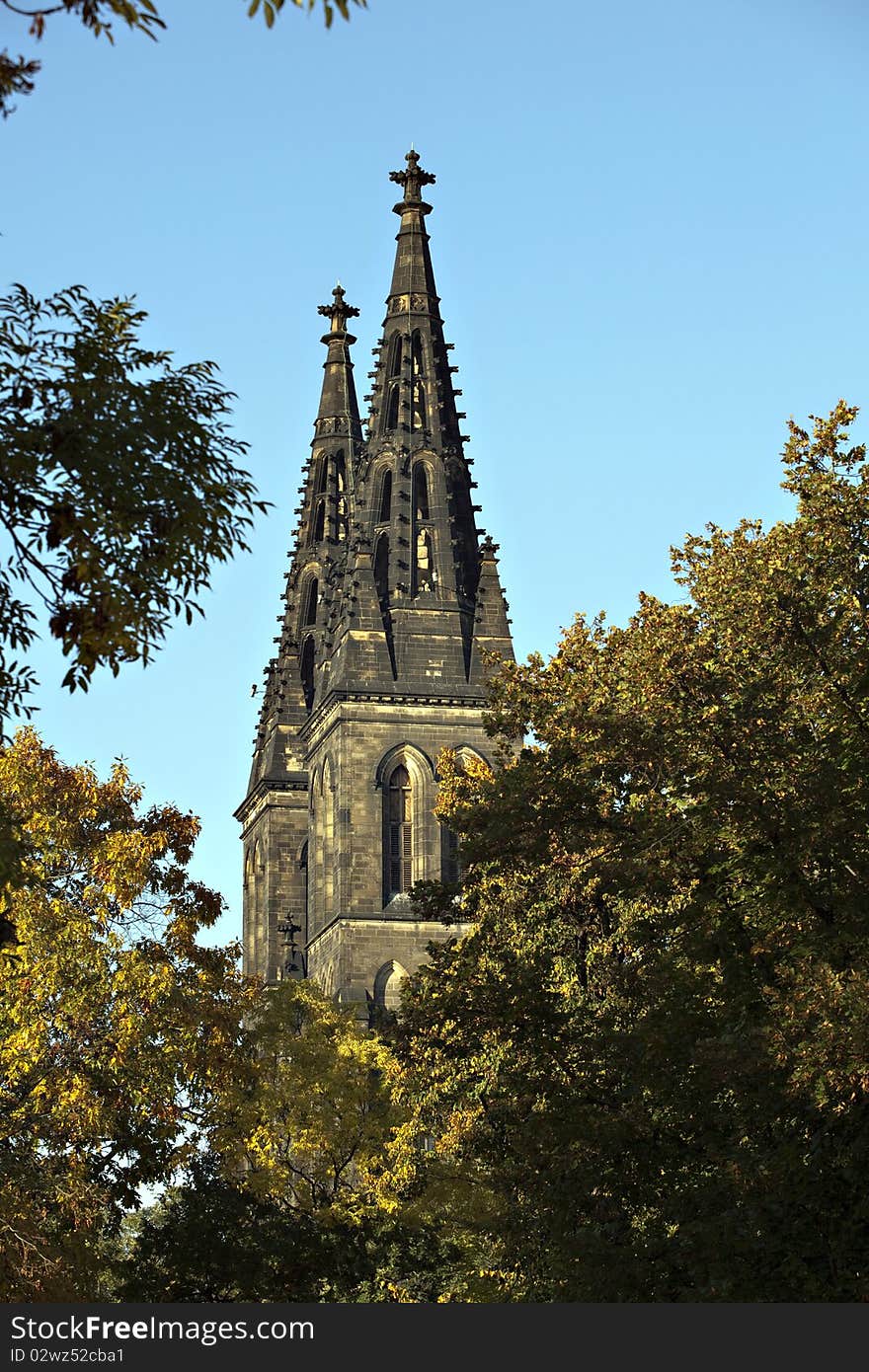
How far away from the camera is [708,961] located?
1201 inches

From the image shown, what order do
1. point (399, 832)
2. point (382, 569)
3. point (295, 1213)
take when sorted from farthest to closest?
1. point (382, 569)
2. point (399, 832)
3. point (295, 1213)

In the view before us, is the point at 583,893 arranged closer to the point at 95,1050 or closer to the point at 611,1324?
the point at 95,1050

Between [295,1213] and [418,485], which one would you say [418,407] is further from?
[295,1213]

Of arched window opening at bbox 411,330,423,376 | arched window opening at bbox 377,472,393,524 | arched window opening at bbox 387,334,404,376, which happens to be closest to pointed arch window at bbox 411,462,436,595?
arched window opening at bbox 377,472,393,524

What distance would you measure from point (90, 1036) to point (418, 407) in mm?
57178

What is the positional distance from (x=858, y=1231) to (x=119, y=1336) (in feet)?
32.9

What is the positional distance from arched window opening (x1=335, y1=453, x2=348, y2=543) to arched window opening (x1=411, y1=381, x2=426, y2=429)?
8950mm

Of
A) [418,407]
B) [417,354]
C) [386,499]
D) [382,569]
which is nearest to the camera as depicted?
[382,569]

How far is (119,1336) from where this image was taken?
21562 mm

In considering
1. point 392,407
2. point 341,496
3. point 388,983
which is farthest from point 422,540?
point 388,983

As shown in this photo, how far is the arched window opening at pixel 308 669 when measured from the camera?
3943 inches

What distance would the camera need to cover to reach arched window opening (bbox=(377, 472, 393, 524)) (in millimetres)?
92938

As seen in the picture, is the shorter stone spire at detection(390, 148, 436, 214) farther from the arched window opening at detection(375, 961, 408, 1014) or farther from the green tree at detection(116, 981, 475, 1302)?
the green tree at detection(116, 981, 475, 1302)

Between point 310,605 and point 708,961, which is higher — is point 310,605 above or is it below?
above
